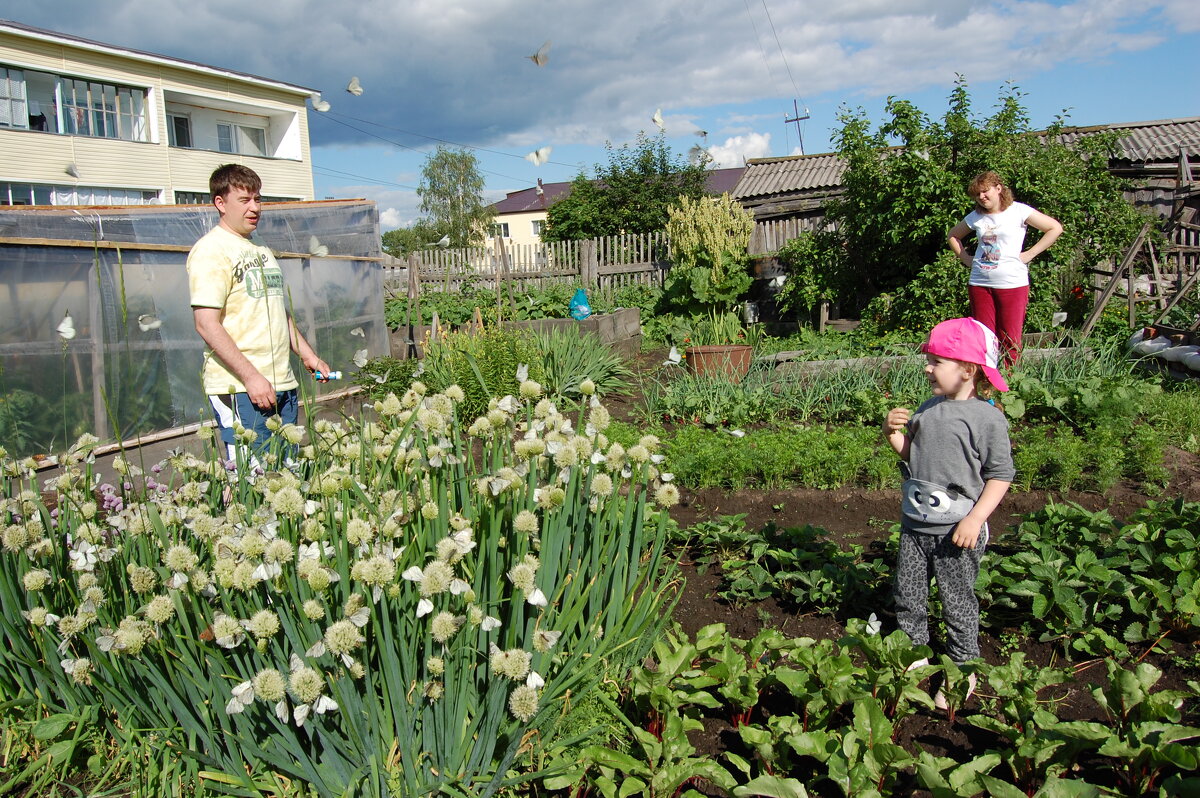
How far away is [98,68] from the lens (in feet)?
85.4

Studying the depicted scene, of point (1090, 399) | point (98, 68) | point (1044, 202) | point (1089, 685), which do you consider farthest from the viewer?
point (98, 68)

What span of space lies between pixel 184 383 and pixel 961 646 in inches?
237

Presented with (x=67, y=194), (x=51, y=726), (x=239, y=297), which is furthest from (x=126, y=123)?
(x=51, y=726)

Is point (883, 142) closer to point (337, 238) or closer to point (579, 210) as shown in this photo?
point (337, 238)

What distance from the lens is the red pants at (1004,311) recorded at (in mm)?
5293

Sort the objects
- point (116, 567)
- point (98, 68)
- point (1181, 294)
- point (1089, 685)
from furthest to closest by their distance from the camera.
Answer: point (98, 68) < point (1181, 294) < point (1089, 685) < point (116, 567)

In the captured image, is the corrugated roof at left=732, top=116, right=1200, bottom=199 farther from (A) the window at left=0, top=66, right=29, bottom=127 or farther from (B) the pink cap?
(A) the window at left=0, top=66, right=29, bottom=127

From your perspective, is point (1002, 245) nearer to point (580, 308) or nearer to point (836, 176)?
point (580, 308)

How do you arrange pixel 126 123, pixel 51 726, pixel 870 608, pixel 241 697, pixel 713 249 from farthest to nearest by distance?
pixel 126 123
pixel 713 249
pixel 870 608
pixel 51 726
pixel 241 697

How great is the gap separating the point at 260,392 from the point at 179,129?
108 ft

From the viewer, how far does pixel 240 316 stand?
3242 millimetres

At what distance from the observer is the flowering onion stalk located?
4.98 feet

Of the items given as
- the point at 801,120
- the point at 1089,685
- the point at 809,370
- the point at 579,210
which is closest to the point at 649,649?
the point at 1089,685

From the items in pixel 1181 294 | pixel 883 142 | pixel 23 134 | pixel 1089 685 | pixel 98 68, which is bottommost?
pixel 1089 685
